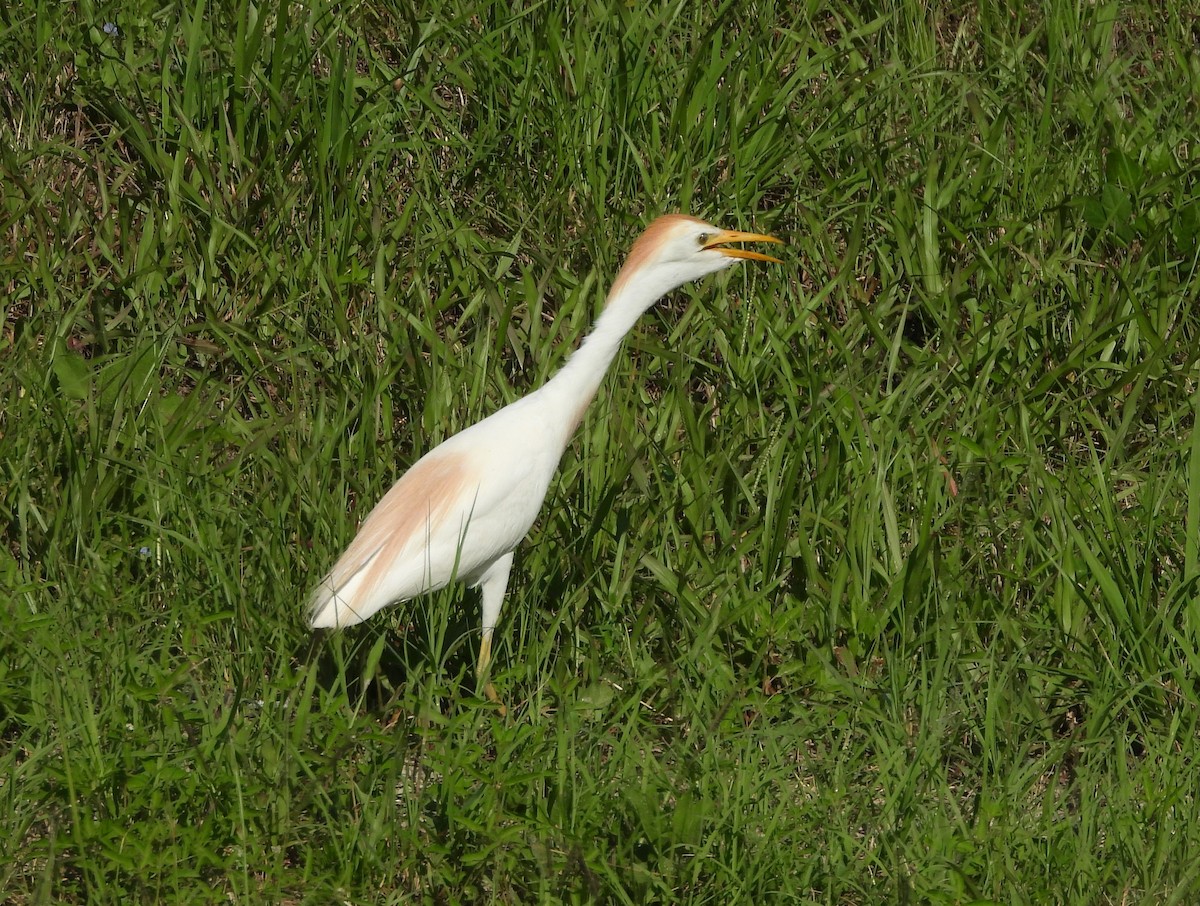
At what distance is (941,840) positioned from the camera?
296cm

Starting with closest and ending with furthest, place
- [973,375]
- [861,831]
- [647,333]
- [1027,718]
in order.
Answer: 1. [861,831]
2. [1027,718]
3. [973,375]
4. [647,333]

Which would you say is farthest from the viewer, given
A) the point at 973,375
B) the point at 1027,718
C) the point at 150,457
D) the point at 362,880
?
the point at 973,375

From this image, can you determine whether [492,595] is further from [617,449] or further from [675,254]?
[675,254]

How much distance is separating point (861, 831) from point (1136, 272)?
217 cm

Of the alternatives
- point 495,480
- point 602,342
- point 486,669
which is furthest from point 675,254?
point 486,669

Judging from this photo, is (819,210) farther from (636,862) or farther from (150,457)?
(636,862)

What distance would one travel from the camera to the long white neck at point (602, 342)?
3.60 m

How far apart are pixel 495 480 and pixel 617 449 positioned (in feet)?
2.16

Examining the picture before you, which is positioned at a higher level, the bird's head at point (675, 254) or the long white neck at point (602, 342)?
the bird's head at point (675, 254)

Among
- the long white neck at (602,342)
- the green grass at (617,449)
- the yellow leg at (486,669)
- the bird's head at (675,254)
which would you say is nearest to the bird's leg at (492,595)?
the yellow leg at (486,669)

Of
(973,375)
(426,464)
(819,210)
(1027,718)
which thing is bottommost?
(1027,718)

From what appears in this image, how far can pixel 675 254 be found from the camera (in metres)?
3.57

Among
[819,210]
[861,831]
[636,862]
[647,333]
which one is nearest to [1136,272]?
[819,210]

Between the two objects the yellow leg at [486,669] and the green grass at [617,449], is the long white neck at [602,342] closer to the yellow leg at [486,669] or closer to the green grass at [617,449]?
the green grass at [617,449]
